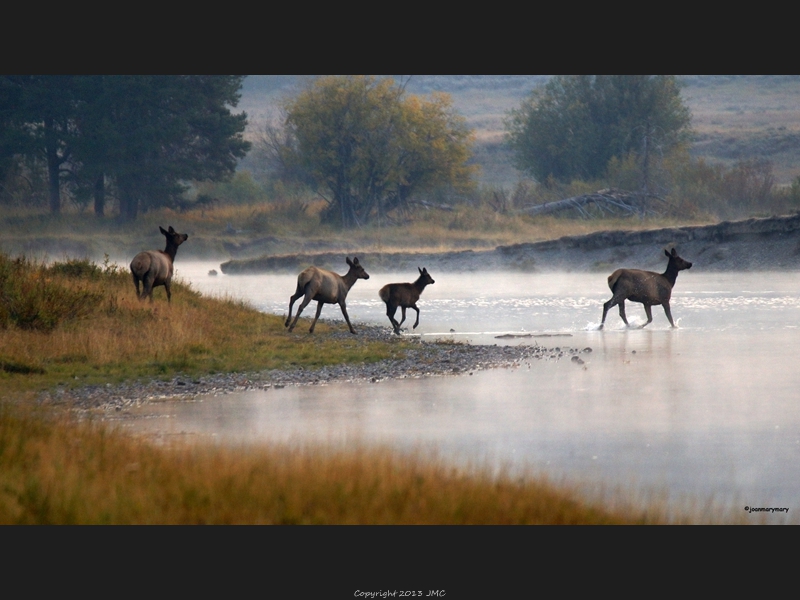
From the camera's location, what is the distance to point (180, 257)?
189ft

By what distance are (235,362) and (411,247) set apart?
Answer: 3517cm

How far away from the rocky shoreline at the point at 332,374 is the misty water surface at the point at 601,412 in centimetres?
42

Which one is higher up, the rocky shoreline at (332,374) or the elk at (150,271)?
the elk at (150,271)

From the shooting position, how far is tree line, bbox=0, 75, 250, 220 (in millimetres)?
61156

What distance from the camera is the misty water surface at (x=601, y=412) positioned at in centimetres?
1107

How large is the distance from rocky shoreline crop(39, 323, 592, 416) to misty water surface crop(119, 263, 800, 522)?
418 millimetres

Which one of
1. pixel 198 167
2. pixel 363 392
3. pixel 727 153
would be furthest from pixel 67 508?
pixel 727 153

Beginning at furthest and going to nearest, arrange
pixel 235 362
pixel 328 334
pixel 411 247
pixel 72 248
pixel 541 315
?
pixel 72 248 < pixel 411 247 < pixel 541 315 < pixel 328 334 < pixel 235 362

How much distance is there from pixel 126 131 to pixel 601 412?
52.3m

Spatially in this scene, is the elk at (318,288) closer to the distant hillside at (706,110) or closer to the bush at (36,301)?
the bush at (36,301)

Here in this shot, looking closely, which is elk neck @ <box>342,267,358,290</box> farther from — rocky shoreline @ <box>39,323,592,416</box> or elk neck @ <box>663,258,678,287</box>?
elk neck @ <box>663,258,678,287</box>

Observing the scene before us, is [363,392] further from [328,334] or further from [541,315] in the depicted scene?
[541,315]

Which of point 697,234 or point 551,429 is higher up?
point 697,234

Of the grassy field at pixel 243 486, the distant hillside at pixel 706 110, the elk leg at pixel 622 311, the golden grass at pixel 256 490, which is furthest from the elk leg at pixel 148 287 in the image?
the distant hillside at pixel 706 110
